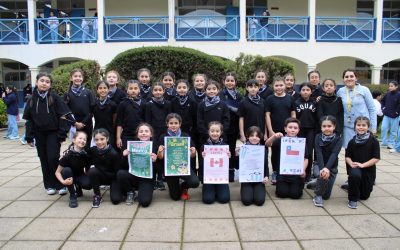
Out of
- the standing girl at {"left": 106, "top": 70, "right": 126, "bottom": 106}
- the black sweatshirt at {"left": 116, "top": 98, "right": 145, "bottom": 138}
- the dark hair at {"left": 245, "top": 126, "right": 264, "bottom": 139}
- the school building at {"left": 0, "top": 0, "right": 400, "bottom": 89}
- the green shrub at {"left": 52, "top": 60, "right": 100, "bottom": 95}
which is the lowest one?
the dark hair at {"left": 245, "top": 126, "right": 264, "bottom": 139}

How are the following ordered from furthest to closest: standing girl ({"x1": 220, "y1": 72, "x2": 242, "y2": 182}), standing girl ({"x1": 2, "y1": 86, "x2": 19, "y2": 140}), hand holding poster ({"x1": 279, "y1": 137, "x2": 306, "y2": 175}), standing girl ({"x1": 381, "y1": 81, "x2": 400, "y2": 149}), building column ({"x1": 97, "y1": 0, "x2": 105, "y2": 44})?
building column ({"x1": 97, "y1": 0, "x2": 105, "y2": 44}) < standing girl ({"x1": 2, "y1": 86, "x2": 19, "y2": 140}) < standing girl ({"x1": 381, "y1": 81, "x2": 400, "y2": 149}) < standing girl ({"x1": 220, "y1": 72, "x2": 242, "y2": 182}) < hand holding poster ({"x1": 279, "y1": 137, "x2": 306, "y2": 175})

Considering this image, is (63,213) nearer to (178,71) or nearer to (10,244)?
(10,244)

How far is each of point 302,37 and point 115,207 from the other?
48.7ft

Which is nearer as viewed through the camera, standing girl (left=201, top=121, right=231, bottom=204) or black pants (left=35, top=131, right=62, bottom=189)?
standing girl (left=201, top=121, right=231, bottom=204)

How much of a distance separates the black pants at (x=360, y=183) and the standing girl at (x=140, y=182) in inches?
101

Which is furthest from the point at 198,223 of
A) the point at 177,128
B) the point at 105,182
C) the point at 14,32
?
the point at 14,32

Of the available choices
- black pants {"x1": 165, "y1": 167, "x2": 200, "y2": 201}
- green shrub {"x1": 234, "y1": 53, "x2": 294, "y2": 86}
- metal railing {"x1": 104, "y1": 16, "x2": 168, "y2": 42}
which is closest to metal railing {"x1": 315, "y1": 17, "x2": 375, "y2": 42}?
metal railing {"x1": 104, "y1": 16, "x2": 168, "y2": 42}

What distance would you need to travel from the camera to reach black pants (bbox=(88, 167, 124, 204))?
16.6ft

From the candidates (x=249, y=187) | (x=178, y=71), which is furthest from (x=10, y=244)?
(x=178, y=71)

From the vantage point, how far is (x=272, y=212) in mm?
4816

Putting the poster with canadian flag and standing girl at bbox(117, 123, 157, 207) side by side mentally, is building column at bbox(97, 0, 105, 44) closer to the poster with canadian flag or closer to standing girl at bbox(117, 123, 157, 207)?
standing girl at bbox(117, 123, 157, 207)

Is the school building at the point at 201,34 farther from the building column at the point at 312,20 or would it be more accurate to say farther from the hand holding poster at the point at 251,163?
the hand holding poster at the point at 251,163

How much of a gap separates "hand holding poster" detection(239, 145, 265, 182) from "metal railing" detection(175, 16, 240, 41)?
12.5 m

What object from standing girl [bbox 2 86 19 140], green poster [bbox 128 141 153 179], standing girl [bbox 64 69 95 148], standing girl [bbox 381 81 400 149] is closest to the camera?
green poster [bbox 128 141 153 179]
